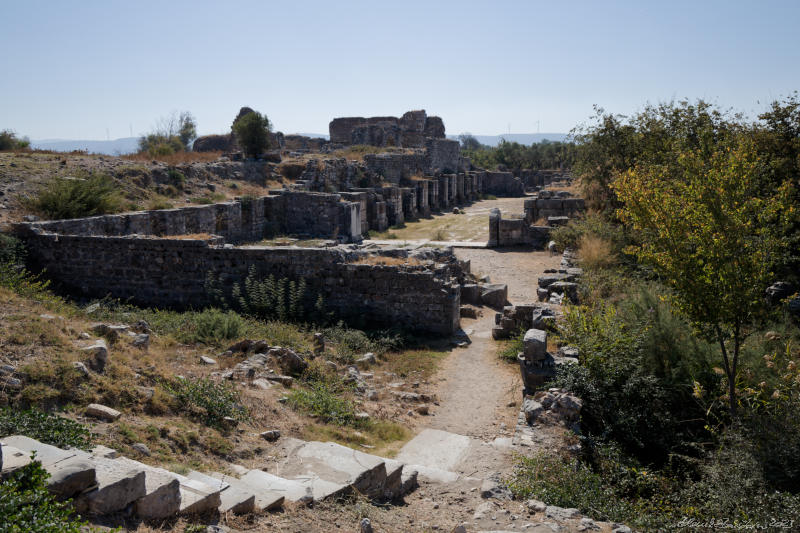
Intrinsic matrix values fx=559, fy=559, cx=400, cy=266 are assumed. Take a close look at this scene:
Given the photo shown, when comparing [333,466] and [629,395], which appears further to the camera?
[629,395]

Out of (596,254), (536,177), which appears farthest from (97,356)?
(536,177)

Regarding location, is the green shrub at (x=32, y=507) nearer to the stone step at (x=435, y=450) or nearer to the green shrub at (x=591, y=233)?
the stone step at (x=435, y=450)

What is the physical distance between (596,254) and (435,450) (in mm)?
9722

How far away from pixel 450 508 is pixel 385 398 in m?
3.43

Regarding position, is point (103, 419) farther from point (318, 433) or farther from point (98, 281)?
point (98, 281)

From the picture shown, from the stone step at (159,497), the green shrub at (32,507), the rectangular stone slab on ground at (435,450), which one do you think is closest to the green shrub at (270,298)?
the rectangular stone slab on ground at (435,450)

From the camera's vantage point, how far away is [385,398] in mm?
8805

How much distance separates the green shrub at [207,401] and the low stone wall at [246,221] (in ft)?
28.7

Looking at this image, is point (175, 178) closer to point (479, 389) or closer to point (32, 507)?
point (479, 389)

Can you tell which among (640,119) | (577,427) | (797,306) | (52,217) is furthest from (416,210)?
(577,427)

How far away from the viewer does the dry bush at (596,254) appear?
1463 centimetres

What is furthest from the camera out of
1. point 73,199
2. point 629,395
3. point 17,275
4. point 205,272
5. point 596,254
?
point 596,254

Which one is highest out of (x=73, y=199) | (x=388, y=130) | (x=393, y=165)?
(x=388, y=130)

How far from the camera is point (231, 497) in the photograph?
15.0 ft
